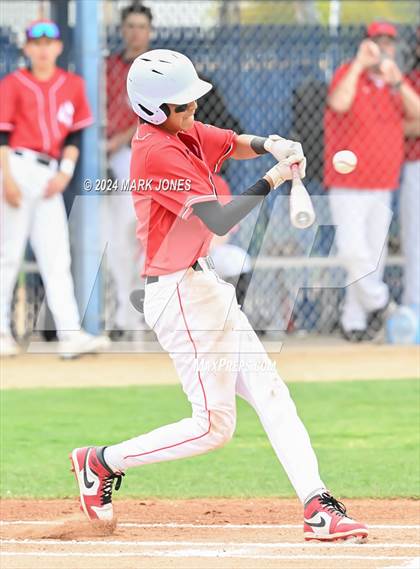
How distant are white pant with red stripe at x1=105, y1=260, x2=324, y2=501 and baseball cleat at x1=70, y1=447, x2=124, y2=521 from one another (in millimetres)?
337

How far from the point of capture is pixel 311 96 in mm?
12148

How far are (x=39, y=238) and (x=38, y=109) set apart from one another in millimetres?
1029

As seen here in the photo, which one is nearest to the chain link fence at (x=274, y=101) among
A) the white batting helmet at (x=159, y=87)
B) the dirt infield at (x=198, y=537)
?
the dirt infield at (x=198, y=537)

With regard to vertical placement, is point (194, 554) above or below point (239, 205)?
below

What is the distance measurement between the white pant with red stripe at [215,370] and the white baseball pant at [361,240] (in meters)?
6.04

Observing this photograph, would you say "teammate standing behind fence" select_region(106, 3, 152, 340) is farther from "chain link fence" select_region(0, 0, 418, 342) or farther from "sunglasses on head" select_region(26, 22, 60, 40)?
"sunglasses on head" select_region(26, 22, 60, 40)

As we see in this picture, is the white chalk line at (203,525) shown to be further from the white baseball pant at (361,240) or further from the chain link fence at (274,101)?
the chain link fence at (274,101)

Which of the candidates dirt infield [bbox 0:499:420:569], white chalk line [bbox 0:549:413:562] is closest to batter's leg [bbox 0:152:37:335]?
dirt infield [bbox 0:499:420:569]

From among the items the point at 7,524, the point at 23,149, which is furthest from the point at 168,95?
the point at 23,149

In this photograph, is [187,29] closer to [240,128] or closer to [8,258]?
[240,128]

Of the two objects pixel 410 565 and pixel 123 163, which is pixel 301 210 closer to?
pixel 410 565

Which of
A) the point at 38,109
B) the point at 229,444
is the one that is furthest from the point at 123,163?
the point at 229,444

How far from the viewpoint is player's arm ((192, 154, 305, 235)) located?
5.48m

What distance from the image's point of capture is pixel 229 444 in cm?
830
